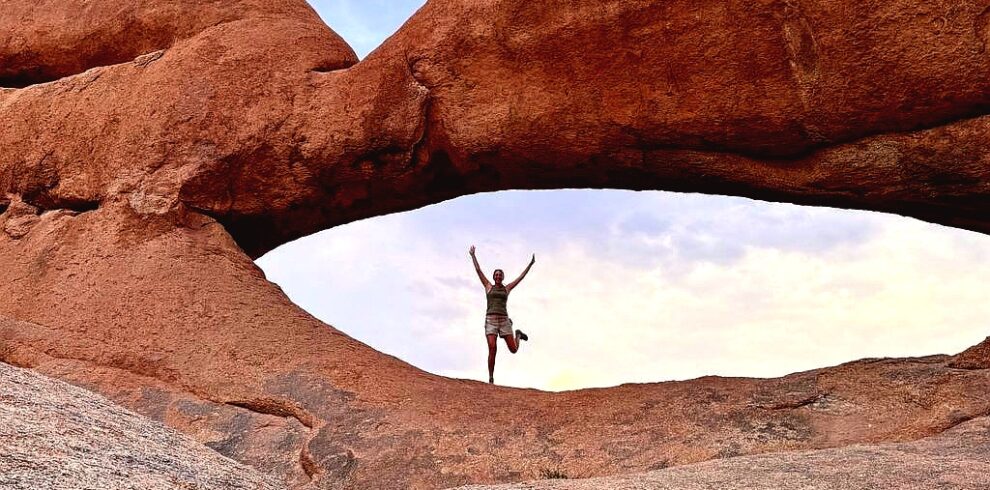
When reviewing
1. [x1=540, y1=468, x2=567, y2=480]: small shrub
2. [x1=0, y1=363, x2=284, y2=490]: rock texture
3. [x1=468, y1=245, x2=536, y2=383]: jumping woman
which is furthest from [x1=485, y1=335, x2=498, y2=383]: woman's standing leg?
[x1=0, y1=363, x2=284, y2=490]: rock texture

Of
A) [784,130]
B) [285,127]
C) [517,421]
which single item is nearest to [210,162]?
[285,127]

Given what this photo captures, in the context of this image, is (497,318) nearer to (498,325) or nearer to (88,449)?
(498,325)

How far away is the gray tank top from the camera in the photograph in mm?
9609

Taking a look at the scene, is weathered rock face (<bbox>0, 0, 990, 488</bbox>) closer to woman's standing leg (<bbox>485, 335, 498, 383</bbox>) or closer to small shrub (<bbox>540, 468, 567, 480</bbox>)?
small shrub (<bbox>540, 468, 567, 480</bbox>)

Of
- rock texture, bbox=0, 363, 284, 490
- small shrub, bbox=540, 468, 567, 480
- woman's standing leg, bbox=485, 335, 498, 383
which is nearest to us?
rock texture, bbox=0, 363, 284, 490

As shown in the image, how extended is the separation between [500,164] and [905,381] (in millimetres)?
3350

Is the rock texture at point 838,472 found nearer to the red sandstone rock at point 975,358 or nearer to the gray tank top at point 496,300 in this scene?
the red sandstone rock at point 975,358

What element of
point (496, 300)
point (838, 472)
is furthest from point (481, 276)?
point (838, 472)

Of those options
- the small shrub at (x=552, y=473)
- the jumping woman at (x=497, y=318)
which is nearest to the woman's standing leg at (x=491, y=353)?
the jumping woman at (x=497, y=318)

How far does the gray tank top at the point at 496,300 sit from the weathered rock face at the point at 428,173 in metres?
1.34

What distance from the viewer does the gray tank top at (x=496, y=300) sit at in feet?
31.5

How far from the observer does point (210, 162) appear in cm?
850

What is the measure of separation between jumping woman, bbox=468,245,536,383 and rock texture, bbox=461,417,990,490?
4191 mm

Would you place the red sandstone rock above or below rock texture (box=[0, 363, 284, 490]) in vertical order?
above
